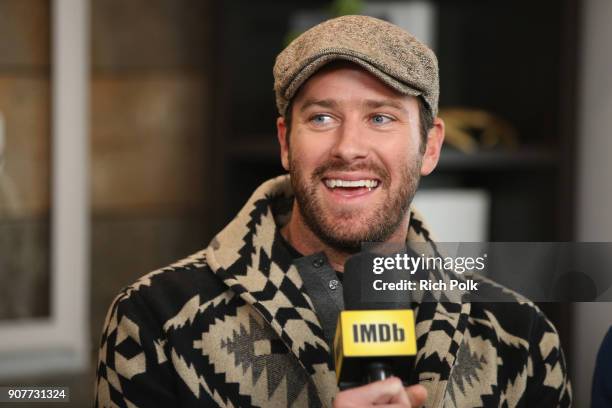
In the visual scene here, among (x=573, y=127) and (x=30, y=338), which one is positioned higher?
(x=573, y=127)

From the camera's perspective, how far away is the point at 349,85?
1.04 meters

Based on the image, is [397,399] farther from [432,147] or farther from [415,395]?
[432,147]

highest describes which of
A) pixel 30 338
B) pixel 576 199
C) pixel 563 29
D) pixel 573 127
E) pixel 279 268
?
pixel 563 29

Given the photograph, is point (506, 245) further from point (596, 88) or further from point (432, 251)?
point (596, 88)

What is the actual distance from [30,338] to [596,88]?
1.36 m

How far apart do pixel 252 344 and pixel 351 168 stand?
0.25 metres

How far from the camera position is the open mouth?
1040 mm

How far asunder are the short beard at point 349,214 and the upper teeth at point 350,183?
0.4 inches

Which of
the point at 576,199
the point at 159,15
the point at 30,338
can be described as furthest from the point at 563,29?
the point at 30,338

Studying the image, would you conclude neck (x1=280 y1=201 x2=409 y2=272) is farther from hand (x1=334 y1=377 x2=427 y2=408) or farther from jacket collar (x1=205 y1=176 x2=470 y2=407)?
hand (x1=334 y1=377 x2=427 y2=408)

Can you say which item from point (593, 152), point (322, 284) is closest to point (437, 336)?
point (322, 284)

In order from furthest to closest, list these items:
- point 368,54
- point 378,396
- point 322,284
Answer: point 322,284, point 368,54, point 378,396

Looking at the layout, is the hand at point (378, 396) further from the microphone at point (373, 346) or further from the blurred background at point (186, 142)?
the blurred background at point (186, 142)

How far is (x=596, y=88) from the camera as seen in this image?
75.3 inches
